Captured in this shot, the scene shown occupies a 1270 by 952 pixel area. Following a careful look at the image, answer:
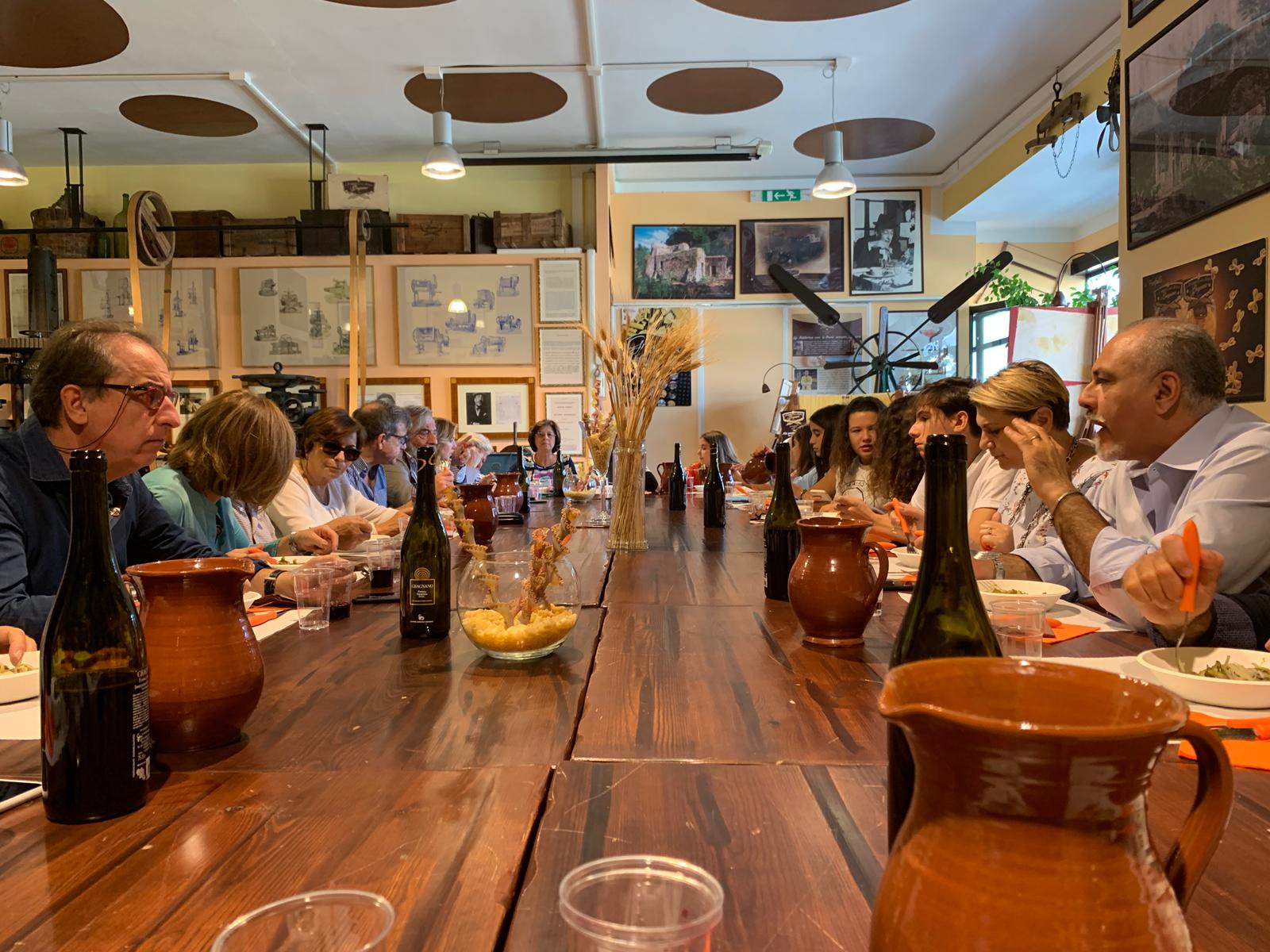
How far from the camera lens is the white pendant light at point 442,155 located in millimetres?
5336

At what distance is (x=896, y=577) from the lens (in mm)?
1887

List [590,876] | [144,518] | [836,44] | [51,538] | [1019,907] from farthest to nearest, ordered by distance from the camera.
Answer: [836,44]
[144,518]
[51,538]
[590,876]
[1019,907]

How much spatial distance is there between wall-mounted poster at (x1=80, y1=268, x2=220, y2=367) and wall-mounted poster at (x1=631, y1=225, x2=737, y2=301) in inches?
156

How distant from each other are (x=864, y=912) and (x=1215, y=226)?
337cm

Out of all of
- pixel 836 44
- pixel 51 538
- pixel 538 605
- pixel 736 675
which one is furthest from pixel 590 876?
pixel 836 44

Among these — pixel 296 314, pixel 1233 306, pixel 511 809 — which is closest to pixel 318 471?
pixel 511 809

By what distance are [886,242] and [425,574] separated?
781 centimetres

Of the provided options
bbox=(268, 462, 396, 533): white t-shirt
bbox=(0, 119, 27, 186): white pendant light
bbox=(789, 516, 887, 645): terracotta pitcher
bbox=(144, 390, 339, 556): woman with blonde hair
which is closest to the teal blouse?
bbox=(144, 390, 339, 556): woman with blonde hair

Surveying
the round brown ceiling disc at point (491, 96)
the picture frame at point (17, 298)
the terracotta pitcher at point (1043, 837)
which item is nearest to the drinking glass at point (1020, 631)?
the terracotta pitcher at point (1043, 837)

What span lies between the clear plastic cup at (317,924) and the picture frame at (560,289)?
6612mm

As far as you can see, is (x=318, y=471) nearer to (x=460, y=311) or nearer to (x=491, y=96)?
(x=491, y=96)

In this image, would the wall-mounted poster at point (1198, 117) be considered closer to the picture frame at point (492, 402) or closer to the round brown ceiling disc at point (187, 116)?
the picture frame at point (492, 402)

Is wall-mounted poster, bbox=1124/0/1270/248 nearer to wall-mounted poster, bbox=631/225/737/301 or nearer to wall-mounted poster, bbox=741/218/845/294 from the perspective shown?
wall-mounted poster, bbox=741/218/845/294

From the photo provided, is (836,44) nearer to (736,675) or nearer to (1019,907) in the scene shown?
(736,675)
